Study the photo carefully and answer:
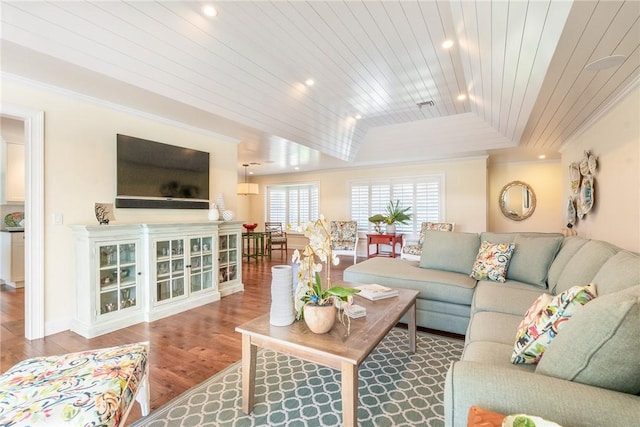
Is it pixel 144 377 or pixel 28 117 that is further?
pixel 28 117

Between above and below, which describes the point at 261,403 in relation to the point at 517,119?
below

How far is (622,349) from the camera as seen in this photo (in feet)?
2.98

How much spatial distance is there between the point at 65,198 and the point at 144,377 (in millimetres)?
2215

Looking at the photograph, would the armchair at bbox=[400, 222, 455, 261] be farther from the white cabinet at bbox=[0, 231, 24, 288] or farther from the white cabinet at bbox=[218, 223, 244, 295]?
the white cabinet at bbox=[0, 231, 24, 288]

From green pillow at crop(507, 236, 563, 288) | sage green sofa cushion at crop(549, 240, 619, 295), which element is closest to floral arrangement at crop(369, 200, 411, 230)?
green pillow at crop(507, 236, 563, 288)

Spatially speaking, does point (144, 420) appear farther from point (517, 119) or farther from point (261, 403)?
point (517, 119)

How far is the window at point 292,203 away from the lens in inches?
328

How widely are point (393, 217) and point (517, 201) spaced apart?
2.73 m

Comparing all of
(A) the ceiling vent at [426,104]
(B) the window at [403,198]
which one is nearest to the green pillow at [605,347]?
(A) the ceiling vent at [426,104]

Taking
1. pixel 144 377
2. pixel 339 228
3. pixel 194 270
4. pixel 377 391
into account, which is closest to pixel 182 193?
pixel 194 270

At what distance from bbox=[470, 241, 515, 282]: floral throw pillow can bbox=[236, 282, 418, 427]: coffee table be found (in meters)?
1.43

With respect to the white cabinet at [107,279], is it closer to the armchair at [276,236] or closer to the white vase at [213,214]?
the white vase at [213,214]

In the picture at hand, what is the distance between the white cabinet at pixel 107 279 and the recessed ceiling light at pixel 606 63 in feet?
13.5

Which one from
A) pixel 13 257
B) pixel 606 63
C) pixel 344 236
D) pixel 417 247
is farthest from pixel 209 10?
pixel 344 236
